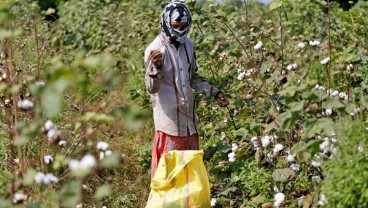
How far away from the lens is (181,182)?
4293 mm

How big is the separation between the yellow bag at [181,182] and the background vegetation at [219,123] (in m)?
0.19

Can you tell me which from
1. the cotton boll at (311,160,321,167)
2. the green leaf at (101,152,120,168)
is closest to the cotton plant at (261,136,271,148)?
the cotton boll at (311,160,321,167)

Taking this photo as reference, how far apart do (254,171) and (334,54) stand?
1424 millimetres

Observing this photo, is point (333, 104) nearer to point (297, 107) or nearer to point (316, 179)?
point (297, 107)

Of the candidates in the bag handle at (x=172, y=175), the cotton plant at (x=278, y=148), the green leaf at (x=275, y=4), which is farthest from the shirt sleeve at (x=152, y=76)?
the green leaf at (x=275, y=4)

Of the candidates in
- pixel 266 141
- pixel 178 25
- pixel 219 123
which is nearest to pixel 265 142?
pixel 266 141

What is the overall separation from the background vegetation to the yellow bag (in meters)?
0.19

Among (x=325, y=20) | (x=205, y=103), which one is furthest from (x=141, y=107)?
(x=325, y=20)

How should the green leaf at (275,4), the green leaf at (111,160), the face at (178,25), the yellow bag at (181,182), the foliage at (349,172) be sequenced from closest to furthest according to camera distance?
the green leaf at (111,160)
the foliage at (349,172)
the yellow bag at (181,182)
the face at (178,25)
the green leaf at (275,4)

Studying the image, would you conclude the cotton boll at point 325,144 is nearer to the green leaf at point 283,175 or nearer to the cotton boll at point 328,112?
the cotton boll at point 328,112

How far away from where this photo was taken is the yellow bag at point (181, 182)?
13.9 ft

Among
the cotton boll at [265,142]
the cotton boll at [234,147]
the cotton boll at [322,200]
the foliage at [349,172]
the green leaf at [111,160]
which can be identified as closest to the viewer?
the green leaf at [111,160]

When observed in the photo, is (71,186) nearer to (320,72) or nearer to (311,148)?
(311,148)

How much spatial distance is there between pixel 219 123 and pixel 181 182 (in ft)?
3.13
